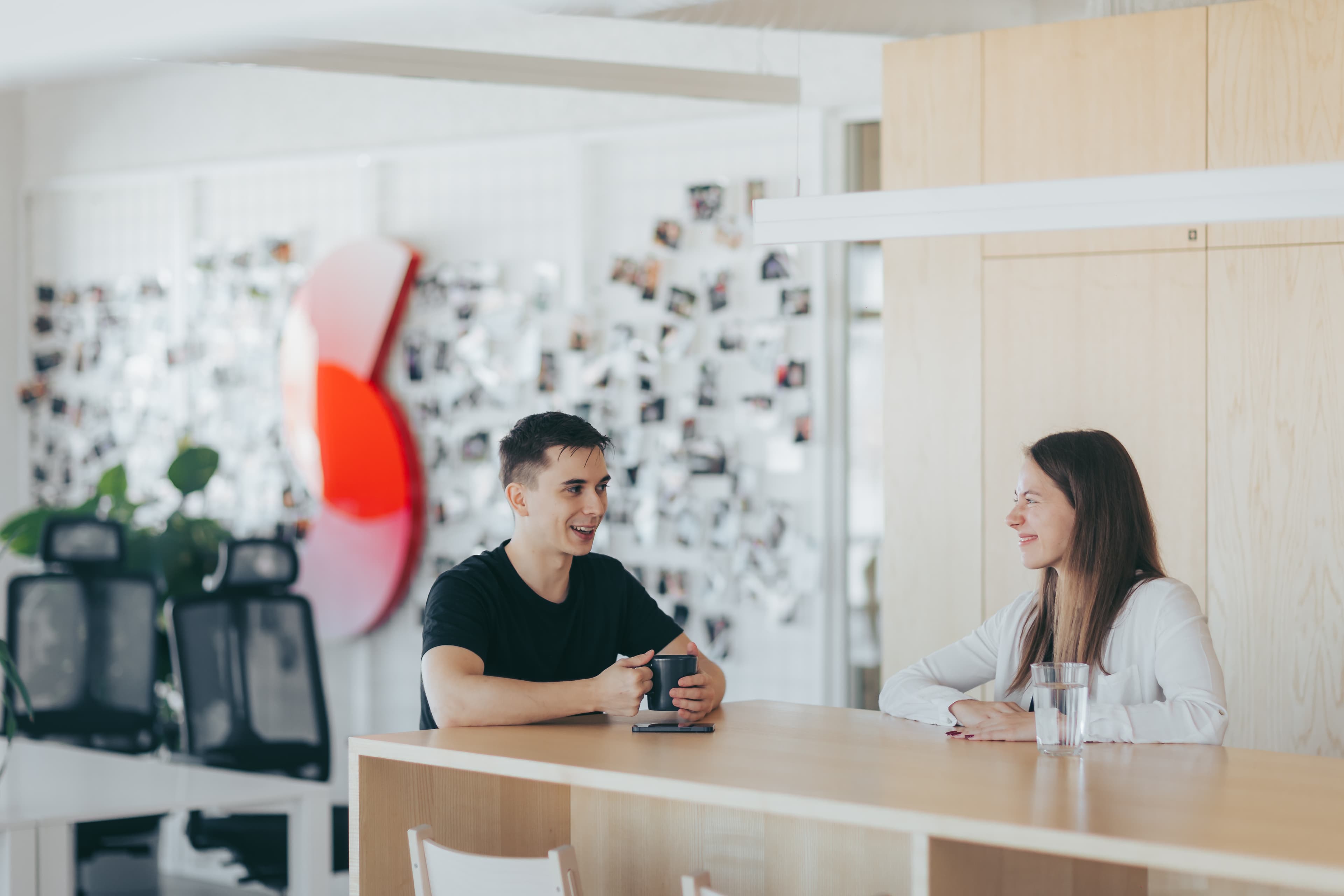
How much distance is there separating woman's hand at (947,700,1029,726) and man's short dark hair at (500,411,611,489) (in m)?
0.80

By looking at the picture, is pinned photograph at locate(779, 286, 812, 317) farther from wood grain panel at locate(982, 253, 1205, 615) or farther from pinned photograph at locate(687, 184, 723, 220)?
wood grain panel at locate(982, 253, 1205, 615)

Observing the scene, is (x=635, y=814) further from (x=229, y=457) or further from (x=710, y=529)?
(x=229, y=457)

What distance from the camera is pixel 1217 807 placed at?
1.75 m

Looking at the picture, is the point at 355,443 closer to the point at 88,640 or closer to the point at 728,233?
the point at 88,640

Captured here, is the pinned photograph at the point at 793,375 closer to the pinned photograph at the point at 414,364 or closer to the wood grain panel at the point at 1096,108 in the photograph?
the wood grain panel at the point at 1096,108

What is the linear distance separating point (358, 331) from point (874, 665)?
2157mm

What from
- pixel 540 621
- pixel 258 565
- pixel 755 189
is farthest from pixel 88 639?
pixel 540 621

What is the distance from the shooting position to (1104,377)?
355 cm

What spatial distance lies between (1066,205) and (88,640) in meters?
3.75

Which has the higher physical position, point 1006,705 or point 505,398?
point 505,398

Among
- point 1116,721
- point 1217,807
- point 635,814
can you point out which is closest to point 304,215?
point 635,814

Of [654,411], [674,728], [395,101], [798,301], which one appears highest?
[395,101]

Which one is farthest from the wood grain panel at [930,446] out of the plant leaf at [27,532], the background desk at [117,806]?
the plant leaf at [27,532]

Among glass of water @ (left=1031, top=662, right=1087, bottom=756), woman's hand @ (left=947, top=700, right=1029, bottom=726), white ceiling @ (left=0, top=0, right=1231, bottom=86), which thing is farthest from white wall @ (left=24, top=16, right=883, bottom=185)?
glass of water @ (left=1031, top=662, right=1087, bottom=756)
